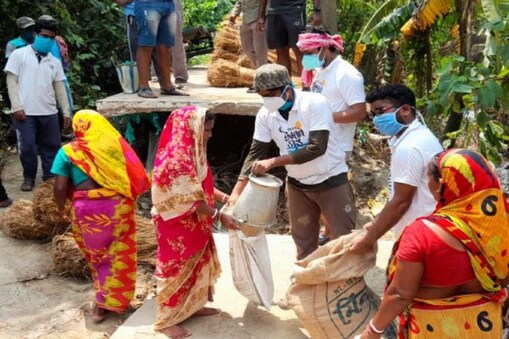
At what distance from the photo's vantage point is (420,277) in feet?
7.38

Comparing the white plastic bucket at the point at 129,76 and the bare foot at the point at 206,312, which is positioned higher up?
the white plastic bucket at the point at 129,76

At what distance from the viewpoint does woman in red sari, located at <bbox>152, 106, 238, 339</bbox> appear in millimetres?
3371

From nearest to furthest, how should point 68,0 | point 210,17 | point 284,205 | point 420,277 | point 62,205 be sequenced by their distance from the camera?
point 420,277
point 62,205
point 284,205
point 68,0
point 210,17

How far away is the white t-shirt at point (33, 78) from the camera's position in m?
6.52

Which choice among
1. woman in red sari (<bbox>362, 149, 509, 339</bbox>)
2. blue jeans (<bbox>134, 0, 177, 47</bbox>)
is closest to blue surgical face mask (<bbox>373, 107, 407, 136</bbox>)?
woman in red sari (<bbox>362, 149, 509, 339</bbox>)

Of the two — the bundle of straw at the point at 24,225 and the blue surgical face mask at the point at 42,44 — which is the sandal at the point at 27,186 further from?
the blue surgical face mask at the point at 42,44

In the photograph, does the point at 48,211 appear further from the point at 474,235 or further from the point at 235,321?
the point at 474,235

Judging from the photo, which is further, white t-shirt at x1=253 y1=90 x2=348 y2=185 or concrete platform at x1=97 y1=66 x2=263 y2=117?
concrete platform at x1=97 y1=66 x2=263 y2=117

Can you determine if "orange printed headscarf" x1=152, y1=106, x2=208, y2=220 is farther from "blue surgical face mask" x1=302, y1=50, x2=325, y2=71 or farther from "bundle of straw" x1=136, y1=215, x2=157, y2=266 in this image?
"bundle of straw" x1=136, y1=215, x2=157, y2=266

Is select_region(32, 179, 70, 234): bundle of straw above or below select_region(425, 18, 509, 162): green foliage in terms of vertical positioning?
below

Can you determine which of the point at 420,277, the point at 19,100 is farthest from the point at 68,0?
the point at 420,277

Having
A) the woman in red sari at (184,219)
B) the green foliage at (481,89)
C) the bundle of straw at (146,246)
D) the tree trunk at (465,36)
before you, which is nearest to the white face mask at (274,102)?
the woman in red sari at (184,219)

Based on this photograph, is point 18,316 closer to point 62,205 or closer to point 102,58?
point 62,205

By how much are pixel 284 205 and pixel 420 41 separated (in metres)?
2.57
